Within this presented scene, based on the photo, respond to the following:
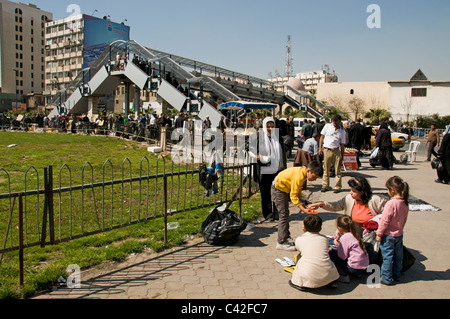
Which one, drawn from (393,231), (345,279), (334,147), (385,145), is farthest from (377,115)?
(345,279)

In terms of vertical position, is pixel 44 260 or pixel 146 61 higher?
pixel 146 61

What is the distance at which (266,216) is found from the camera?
6.79 m

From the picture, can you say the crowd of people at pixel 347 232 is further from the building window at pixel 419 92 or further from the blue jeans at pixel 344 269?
the building window at pixel 419 92

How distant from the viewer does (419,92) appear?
169 feet

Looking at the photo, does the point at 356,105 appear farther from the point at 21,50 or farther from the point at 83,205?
the point at 21,50

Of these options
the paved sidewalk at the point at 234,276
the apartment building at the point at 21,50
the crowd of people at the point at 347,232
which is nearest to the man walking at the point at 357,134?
the paved sidewalk at the point at 234,276

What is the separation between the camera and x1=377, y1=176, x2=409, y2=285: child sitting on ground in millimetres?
4141

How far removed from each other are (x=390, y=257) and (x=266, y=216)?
286 centimetres

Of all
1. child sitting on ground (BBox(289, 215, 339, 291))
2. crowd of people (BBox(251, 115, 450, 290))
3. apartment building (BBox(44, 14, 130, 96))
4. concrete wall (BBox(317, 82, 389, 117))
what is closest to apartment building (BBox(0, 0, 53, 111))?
apartment building (BBox(44, 14, 130, 96))

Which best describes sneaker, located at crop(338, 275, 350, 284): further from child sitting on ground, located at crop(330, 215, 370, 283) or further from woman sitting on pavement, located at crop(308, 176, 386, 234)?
woman sitting on pavement, located at crop(308, 176, 386, 234)
